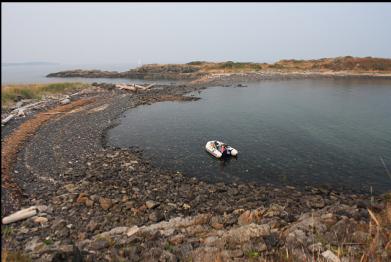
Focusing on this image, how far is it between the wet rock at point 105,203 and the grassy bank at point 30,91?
102 feet

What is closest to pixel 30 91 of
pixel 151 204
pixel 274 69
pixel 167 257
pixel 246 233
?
pixel 151 204

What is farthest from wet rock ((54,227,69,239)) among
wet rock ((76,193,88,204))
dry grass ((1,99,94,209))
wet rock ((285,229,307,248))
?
wet rock ((285,229,307,248))

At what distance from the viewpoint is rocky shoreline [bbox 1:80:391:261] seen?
11055 millimetres

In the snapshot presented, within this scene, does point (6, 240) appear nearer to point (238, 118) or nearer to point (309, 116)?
point (238, 118)

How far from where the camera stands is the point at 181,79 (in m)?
109

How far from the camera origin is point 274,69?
121 metres

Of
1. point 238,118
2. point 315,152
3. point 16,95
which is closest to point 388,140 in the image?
point 315,152

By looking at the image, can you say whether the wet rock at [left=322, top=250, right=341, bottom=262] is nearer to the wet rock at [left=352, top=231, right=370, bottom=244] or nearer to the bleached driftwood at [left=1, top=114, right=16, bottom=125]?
the wet rock at [left=352, top=231, right=370, bottom=244]

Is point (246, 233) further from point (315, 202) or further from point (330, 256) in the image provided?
point (315, 202)

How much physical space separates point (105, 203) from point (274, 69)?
11584cm

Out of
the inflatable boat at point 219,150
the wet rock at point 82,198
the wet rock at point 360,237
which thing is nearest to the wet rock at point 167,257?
the wet rock at point 360,237

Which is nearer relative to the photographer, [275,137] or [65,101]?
[275,137]

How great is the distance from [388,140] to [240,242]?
30.8 metres

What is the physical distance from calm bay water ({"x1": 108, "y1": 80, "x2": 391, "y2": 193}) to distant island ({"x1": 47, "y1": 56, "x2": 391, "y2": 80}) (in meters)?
53.6
